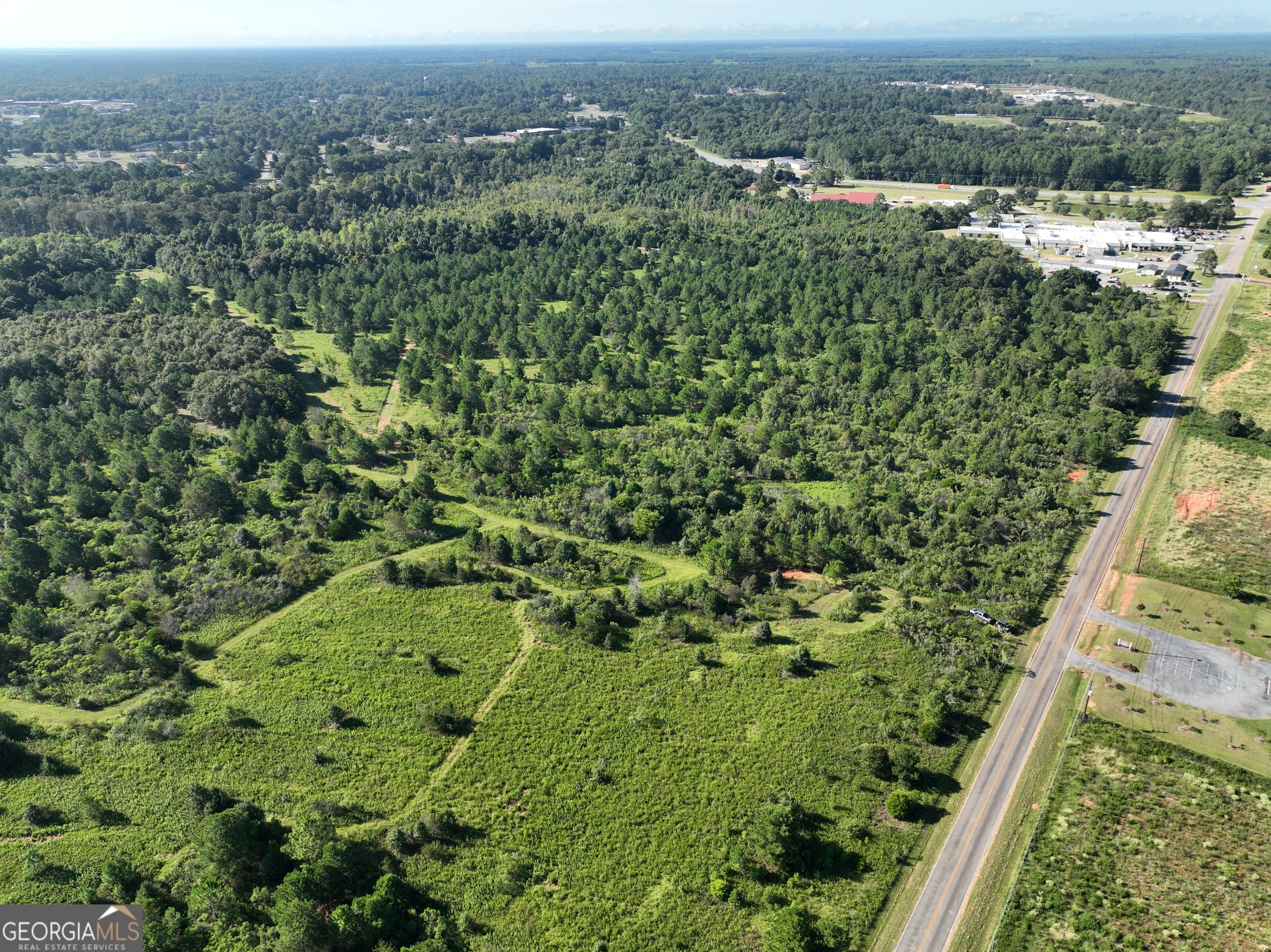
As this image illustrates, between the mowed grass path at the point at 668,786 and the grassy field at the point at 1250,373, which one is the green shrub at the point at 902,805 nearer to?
the mowed grass path at the point at 668,786

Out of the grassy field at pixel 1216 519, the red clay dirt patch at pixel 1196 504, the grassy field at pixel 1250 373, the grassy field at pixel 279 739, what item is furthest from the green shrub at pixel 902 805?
the grassy field at pixel 1250 373

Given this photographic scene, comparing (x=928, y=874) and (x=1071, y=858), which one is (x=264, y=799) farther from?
(x=1071, y=858)

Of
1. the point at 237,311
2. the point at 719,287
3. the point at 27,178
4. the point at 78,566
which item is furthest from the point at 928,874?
the point at 27,178

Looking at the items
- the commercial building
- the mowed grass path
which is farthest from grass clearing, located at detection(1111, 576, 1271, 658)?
the commercial building

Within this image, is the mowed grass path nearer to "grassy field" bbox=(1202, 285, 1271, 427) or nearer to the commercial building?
"grassy field" bbox=(1202, 285, 1271, 427)

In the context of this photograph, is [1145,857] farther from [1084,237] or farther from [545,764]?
[1084,237]

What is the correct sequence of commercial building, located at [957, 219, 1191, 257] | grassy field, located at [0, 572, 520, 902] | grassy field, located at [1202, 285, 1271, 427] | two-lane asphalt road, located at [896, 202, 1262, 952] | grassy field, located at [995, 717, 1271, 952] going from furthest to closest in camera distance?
commercial building, located at [957, 219, 1191, 257], grassy field, located at [1202, 285, 1271, 427], grassy field, located at [0, 572, 520, 902], two-lane asphalt road, located at [896, 202, 1262, 952], grassy field, located at [995, 717, 1271, 952]
